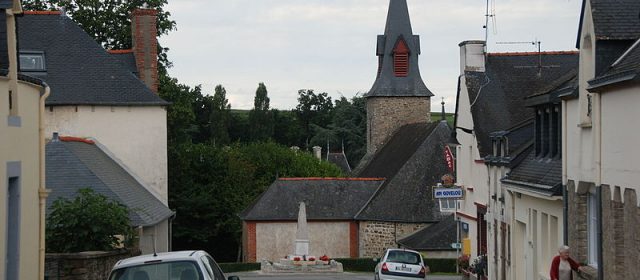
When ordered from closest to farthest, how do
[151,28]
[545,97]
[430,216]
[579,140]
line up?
[579,140]
[545,97]
[151,28]
[430,216]

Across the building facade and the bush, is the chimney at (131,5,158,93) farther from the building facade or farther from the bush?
the building facade

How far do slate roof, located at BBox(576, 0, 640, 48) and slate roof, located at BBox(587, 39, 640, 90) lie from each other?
42cm

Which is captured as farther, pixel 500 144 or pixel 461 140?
pixel 461 140

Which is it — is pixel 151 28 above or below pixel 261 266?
above

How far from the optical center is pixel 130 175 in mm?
38375

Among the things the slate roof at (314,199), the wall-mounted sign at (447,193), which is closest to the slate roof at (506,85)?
the wall-mounted sign at (447,193)

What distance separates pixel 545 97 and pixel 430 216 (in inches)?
1241

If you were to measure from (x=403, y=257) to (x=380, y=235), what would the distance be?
22968 millimetres

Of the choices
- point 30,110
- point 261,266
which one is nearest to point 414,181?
point 261,266

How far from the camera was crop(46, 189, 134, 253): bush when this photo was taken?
20672 millimetres

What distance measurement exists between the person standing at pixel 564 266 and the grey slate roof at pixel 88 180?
1189 cm

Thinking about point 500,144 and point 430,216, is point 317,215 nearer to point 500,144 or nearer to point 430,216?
point 430,216

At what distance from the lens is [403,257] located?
1256 inches

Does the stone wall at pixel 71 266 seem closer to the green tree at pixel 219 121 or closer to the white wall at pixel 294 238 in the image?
the white wall at pixel 294 238
